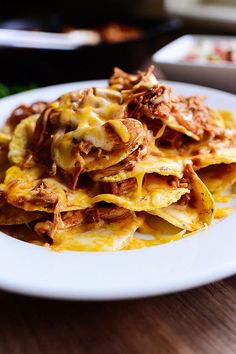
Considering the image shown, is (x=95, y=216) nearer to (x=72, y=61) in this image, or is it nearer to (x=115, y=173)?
(x=115, y=173)

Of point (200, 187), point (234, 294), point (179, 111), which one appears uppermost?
point (179, 111)

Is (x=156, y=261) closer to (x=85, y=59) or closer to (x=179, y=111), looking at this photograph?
(x=179, y=111)

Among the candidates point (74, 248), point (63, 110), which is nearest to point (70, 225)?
point (74, 248)

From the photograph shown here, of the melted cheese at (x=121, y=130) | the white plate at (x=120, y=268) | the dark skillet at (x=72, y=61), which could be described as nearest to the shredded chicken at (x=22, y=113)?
the melted cheese at (x=121, y=130)

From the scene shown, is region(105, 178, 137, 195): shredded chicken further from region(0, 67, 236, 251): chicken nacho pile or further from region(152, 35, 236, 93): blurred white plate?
region(152, 35, 236, 93): blurred white plate

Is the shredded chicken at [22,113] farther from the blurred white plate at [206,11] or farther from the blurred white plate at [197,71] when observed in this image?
the blurred white plate at [206,11]

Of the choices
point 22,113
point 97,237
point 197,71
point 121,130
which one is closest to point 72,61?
point 197,71
